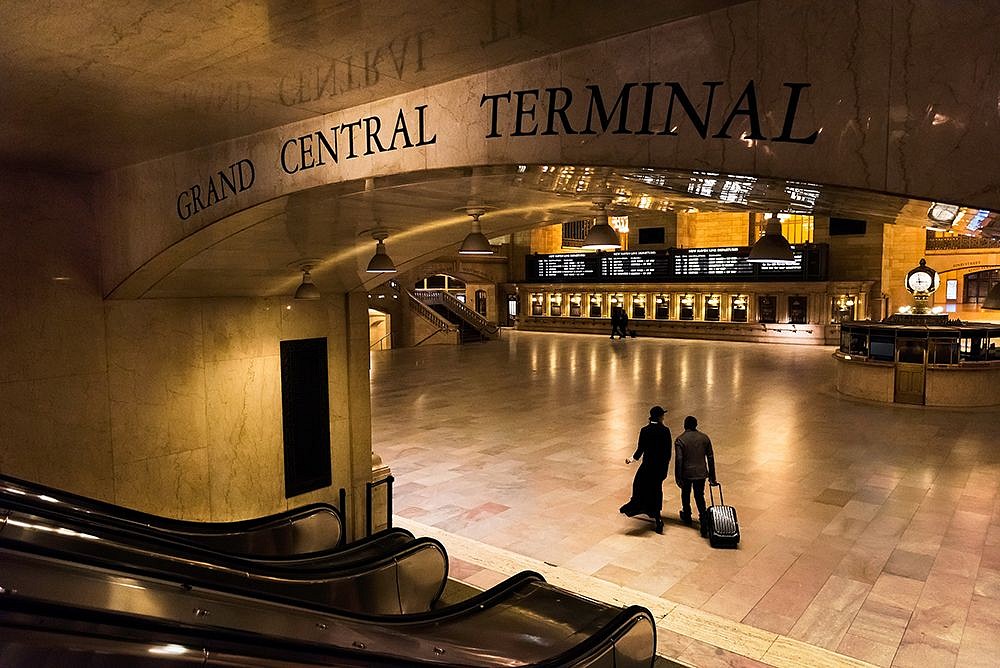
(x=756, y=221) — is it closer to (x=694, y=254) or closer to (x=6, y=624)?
(x=694, y=254)

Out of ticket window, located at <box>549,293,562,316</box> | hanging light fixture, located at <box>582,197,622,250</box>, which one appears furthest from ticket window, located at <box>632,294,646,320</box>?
hanging light fixture, located at <box>582,197,622,250</box>

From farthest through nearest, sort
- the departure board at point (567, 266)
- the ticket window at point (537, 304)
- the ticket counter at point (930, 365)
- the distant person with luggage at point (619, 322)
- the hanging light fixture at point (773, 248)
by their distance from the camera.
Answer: the ticket window at point (537, 304) → the departure board at point (567, 266) → the distant person with luggage at point (619, 322) → the ticket counter at point (930, 365) → the hanging light fixture at point (773, 248)

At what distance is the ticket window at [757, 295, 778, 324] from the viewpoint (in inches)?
1125

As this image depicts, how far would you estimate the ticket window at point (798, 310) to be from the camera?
91.2ft

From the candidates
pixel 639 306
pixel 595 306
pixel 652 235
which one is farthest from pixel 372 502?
pixel 652 235

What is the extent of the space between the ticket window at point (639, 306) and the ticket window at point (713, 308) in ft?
10.7

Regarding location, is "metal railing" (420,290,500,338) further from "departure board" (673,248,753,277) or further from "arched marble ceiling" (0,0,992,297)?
"arched marble ceiling" (0,0,992,297)

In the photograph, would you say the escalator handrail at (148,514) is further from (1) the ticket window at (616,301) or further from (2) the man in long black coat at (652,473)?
(1) the ticket window at (616,301)

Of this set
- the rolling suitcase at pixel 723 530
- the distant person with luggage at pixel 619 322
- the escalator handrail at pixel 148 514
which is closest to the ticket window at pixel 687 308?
the distant person with luggage at pixel 619 322

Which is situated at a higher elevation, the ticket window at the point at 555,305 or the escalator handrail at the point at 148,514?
the ticket window at the point at 555,305

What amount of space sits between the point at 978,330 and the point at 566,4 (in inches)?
615

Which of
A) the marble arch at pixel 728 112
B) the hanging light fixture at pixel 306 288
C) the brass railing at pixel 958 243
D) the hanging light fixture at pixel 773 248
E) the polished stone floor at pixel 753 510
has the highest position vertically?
the brass railing at pixel 958 243

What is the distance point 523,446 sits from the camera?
1148cm

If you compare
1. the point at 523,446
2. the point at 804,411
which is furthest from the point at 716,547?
the point at 804,411
